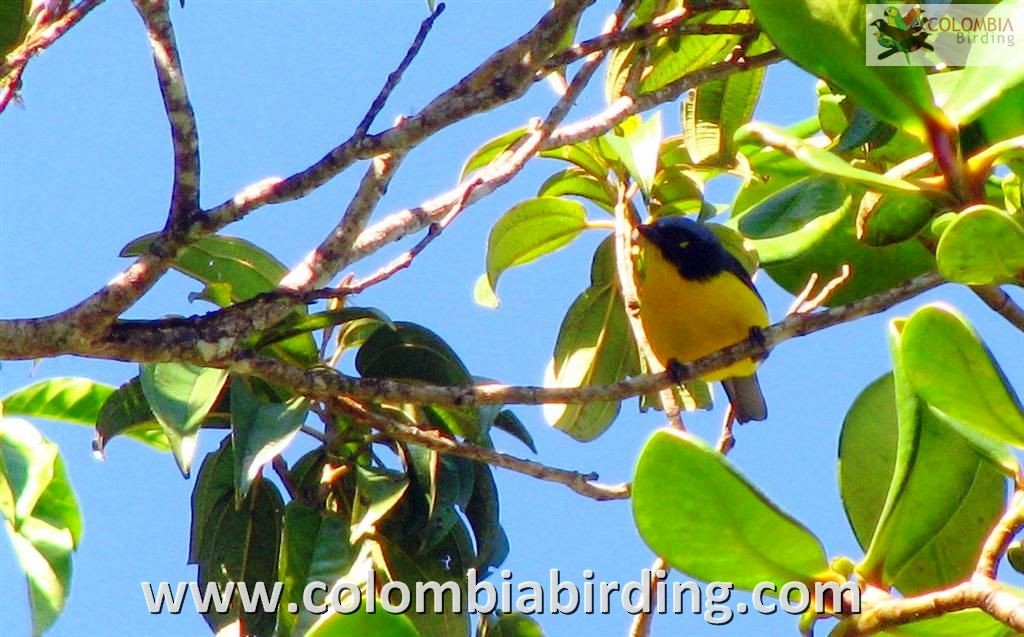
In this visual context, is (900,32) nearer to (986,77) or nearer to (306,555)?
(986,77)

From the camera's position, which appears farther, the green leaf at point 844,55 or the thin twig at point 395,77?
the thin twig at point 395,77

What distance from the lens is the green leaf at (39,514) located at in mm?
2967

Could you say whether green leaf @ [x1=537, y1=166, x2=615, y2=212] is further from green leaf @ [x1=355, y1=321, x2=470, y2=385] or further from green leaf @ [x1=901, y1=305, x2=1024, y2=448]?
green leaf @ [x1=901, y1=305, x2=1024, y2=448]

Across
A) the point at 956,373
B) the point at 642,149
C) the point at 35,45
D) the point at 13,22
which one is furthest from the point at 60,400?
the point at 956,373

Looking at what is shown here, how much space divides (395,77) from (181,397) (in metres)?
0.91

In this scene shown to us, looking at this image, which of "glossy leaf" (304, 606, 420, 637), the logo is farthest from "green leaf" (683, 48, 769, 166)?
"glossy leaf" (304, 606, 420, 637)

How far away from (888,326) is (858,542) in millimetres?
389

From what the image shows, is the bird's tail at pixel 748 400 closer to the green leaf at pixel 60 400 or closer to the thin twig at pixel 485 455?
the thin twig at pixel 485 455

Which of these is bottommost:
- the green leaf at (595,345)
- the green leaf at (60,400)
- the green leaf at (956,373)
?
the green leaf at (956,373)

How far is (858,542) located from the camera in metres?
1.94

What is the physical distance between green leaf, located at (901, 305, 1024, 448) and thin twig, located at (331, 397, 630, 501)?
1.04m

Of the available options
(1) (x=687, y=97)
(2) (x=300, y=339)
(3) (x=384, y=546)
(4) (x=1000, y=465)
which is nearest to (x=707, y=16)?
(1) (x=687, y=97)

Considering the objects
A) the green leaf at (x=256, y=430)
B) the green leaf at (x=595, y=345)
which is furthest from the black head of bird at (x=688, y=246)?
the green leaf at (x=256, y=430)

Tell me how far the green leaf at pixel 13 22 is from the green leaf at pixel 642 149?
5.49ft
